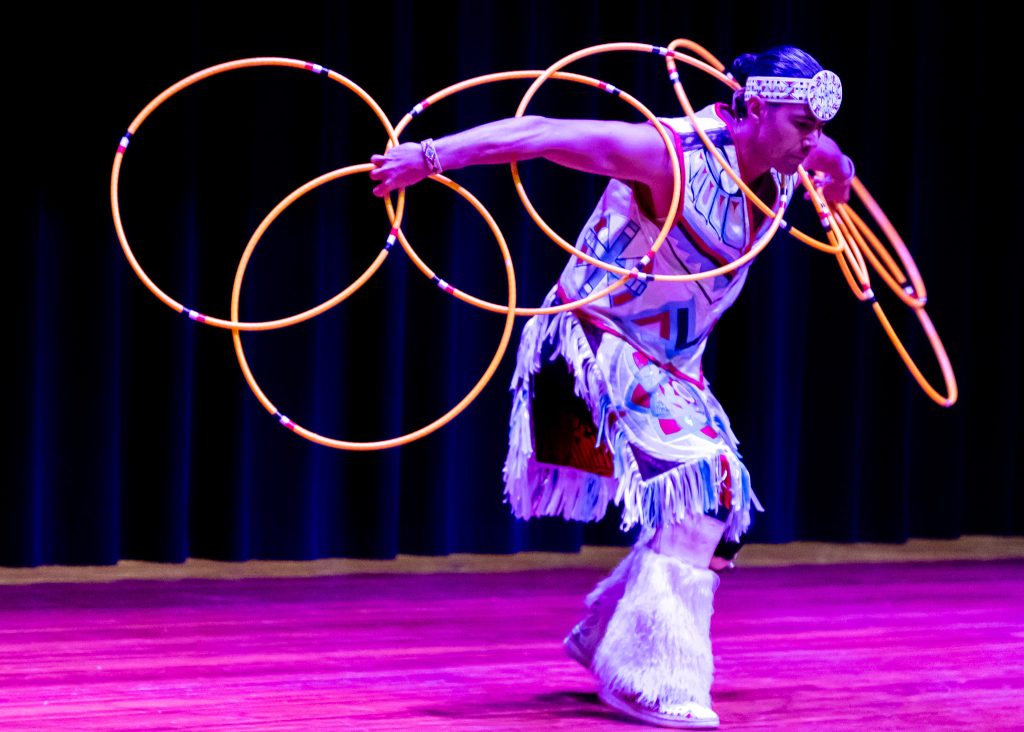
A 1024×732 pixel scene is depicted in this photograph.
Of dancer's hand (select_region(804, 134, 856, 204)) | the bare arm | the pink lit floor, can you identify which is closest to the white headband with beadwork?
the bare arm

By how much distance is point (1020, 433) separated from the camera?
698cm

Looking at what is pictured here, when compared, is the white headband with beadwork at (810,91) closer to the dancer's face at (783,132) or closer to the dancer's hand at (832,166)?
the dancer's face at (783,132)

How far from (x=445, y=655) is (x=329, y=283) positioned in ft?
6.10

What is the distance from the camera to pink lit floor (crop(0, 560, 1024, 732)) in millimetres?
3133

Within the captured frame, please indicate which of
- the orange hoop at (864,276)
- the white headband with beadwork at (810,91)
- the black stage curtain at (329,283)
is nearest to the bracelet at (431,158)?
the white headband with beadwork at (810,91)

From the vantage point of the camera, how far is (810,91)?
3.05 metres

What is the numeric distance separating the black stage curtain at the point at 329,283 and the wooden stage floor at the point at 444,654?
0.27 meters

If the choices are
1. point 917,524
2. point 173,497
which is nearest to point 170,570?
point 173,497

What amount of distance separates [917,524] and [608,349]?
399 cm

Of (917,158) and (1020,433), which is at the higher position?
(917,158)

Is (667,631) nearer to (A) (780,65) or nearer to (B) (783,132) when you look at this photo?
(B) (783,132)

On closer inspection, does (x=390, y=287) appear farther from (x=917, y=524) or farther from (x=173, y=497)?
(x=917, y=524)

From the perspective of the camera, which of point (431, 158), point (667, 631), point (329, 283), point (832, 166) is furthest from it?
point (329, 283)

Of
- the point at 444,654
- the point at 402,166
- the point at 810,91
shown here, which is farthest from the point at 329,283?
the point at 810,91
